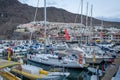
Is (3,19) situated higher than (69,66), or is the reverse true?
(3,19)

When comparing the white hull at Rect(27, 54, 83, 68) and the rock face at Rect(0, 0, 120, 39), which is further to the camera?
the rock face at Rect(0, 0, 120, 39)

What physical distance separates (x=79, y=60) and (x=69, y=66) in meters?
1.32

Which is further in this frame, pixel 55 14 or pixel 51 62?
pixel 55 14

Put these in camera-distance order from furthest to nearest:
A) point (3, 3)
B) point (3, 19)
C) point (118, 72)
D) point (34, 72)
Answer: point (3, 3)
point (3, 19)
point (34, 72)
point (118, 72)

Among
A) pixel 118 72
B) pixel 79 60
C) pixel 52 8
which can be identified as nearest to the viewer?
pixel 118 72

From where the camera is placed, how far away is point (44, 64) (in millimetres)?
25109

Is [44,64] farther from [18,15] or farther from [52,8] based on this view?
[52,8]

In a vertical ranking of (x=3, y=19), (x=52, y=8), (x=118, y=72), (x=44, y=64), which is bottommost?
(x=44, y=64)

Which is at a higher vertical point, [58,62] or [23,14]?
[23,14]

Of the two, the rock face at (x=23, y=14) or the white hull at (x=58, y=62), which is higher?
the rock face at (x=23, y=14)

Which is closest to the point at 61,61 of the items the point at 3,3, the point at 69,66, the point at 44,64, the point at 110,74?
the point at 69,66

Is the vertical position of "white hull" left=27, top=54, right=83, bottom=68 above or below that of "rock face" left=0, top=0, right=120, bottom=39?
below

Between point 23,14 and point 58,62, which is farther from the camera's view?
point 23,14

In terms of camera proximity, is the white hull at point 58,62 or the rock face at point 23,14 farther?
the rock face at point 23,14
